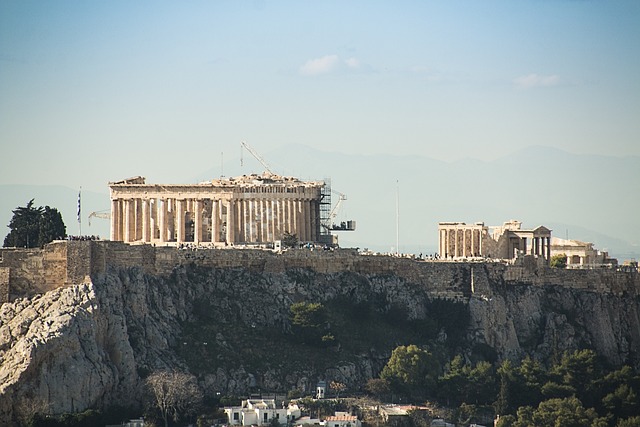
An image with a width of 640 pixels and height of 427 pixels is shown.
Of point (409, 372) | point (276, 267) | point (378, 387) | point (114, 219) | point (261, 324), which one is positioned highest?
point (114, 219)

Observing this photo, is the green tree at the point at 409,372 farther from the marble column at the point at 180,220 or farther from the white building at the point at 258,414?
the marble column at the point at 180,220

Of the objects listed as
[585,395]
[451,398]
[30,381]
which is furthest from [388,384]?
[30,381]

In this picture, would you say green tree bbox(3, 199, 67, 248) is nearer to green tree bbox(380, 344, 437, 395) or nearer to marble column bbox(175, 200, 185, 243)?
Answer: marble column bbox(175, 200, 185, 243)

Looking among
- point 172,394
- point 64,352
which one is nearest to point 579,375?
point 172,394

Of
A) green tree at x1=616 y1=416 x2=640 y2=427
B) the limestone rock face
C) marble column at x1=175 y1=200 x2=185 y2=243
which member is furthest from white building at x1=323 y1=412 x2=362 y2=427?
marble column at x1=175 y1=200 x2=185 y2=243

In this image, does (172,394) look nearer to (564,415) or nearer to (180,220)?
(564,415)

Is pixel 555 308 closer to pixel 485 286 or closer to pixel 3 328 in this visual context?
pixel 485 286
